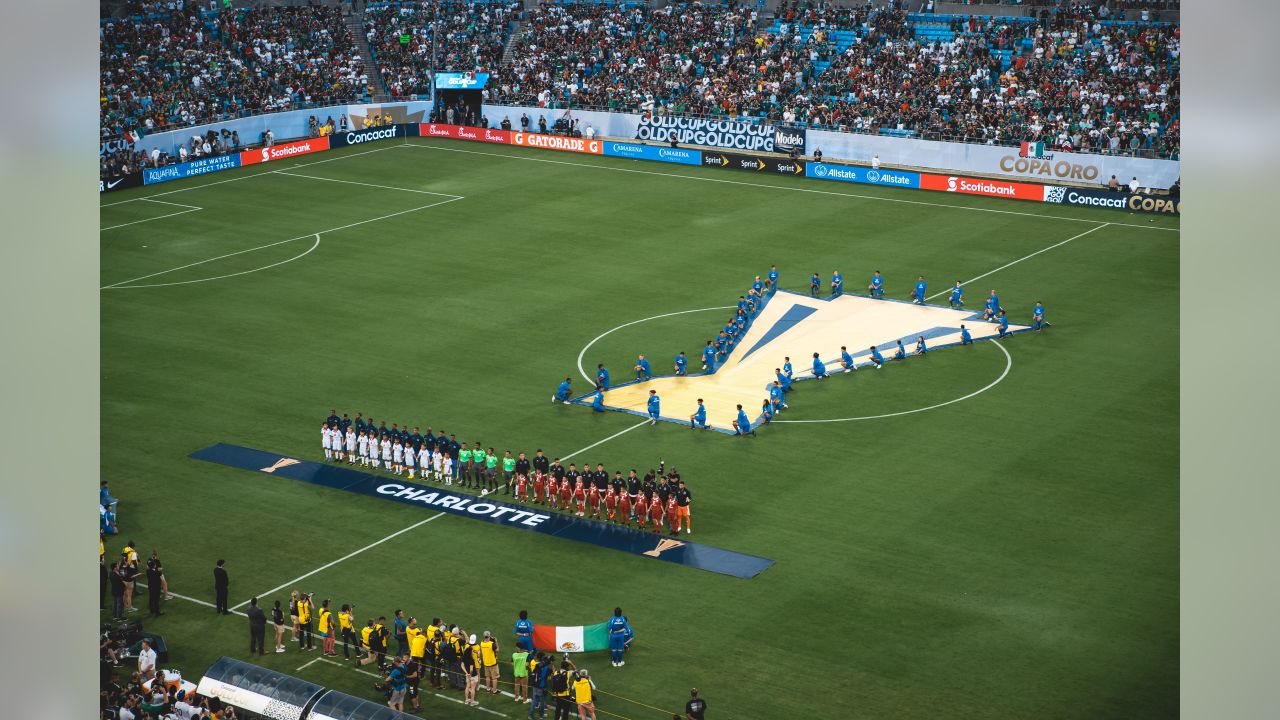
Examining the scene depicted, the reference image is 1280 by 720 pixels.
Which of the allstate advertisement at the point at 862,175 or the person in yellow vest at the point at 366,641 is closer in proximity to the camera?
the person in yellow vest at the point at 366,641

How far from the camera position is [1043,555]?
2967 cm

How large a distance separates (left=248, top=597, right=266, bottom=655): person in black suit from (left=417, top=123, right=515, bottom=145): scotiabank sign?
5312 centimetres

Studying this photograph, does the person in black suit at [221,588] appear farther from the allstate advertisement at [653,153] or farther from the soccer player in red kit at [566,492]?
the allstate advertisement at [653,153]

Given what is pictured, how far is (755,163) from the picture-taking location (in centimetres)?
6894

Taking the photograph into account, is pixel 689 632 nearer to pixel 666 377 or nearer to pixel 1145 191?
pixel 666 377

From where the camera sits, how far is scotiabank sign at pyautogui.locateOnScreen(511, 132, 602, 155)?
74.2 meters

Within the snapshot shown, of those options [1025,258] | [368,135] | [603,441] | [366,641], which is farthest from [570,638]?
[368,135]

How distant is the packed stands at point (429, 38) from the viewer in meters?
82.9

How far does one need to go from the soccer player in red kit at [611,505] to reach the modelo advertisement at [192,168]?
4290 cm

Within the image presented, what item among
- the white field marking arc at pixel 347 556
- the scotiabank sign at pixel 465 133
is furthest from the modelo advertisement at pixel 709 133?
the white field marking arc at pixel 347 556

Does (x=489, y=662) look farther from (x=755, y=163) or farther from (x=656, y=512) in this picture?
(x=755, y=163)

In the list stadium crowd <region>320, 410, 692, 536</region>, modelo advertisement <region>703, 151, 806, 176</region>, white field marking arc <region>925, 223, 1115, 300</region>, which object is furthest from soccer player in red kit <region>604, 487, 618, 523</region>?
Answer: modelo advertisement <region>703, 151, 806, 176</region>

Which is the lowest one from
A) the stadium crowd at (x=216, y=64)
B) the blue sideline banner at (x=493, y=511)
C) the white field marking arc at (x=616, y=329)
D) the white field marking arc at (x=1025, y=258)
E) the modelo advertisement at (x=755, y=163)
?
the blue sideline banner at (x=493, y=511)
